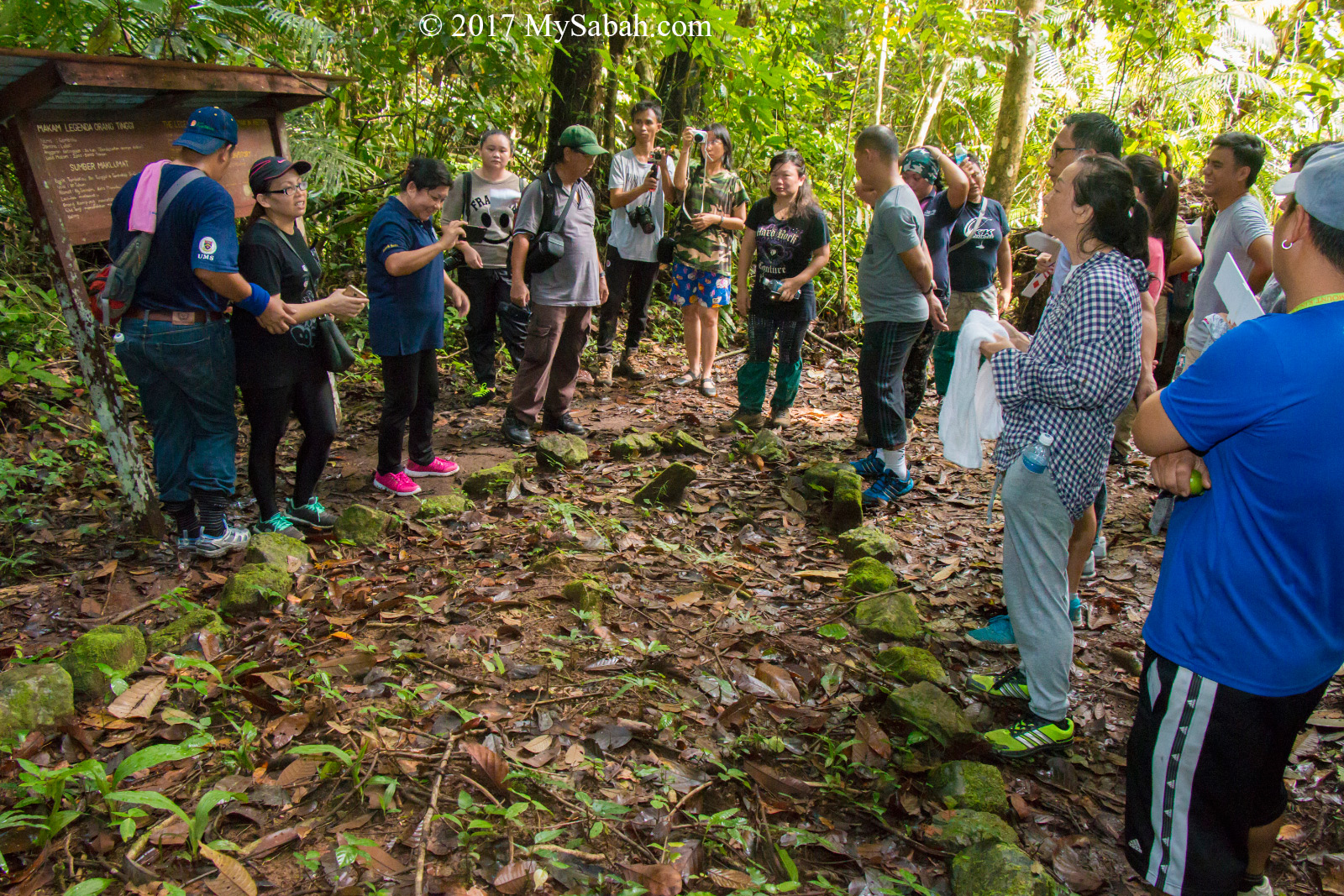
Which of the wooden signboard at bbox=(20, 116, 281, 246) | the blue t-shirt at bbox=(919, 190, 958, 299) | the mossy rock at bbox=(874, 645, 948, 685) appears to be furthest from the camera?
the blue t-shirt at bbox=(919, 190, 958, 299)

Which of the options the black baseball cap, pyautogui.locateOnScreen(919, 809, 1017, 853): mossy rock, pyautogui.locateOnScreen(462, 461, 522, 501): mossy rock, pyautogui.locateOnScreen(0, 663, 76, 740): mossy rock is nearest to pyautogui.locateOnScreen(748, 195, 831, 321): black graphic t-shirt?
pyautogui.locateOnScreen(462, 461, 522, 501): mossy rock

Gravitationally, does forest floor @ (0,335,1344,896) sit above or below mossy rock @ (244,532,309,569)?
below

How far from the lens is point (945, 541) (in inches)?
197

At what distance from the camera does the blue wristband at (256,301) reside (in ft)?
12.8

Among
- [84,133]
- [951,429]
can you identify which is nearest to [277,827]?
[951,429]

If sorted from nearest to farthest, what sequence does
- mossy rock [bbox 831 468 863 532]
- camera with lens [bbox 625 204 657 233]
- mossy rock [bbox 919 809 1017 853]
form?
mossy rock [bbox 919 809 1017 853], mossy rock [bbox 831 468 863 532], camera with lens [bbox 625 204 657 233]

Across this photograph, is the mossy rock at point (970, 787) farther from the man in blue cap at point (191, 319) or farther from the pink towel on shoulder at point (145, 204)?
the pink towel on shoulder at point (145, 204)

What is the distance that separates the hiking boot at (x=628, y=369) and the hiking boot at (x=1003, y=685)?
15.8ft

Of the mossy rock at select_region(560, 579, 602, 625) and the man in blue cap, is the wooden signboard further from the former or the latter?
the mossy rock at select_region(560, 579, 602, 625)

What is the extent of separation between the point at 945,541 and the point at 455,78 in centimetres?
698

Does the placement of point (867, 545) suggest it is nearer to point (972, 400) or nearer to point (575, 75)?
point (972, 400)

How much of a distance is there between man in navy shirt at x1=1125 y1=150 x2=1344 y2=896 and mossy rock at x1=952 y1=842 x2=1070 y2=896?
0.85 feet

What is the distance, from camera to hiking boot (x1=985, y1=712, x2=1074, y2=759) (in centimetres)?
306

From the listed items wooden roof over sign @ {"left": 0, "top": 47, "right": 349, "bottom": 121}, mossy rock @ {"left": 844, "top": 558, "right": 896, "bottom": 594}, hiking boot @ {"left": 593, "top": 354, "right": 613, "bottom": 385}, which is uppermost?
wooden roof over sign @ {"left": 0, "top": 47, "right": 349, "bottom": 121}
